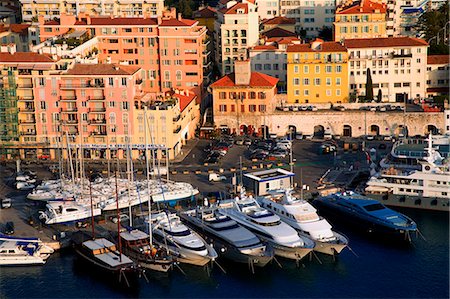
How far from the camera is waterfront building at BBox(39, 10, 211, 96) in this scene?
66312mm

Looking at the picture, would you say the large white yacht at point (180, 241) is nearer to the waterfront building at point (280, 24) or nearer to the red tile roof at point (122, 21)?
the red tile roof at point (122, 21)

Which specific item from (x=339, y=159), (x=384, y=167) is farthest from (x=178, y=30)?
(x=384, y=167)

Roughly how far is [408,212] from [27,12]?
4594cm

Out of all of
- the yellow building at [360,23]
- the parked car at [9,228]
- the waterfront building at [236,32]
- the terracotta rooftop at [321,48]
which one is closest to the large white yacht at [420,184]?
the terracotta rooftop at [321,48]

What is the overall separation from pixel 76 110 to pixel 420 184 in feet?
70.0

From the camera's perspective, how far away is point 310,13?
285 feet

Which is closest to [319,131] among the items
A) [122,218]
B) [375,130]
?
[375,130]

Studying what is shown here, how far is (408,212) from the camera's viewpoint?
159ft

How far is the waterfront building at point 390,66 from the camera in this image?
6550 centimetres

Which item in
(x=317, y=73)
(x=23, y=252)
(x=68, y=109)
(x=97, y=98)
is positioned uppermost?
(x=317, y=73)

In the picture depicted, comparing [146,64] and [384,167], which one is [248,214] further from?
[146,64]

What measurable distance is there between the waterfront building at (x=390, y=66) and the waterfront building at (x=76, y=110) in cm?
1506

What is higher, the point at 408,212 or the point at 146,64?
the point at 146,64

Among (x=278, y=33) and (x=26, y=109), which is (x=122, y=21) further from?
(x=278, y=33)
